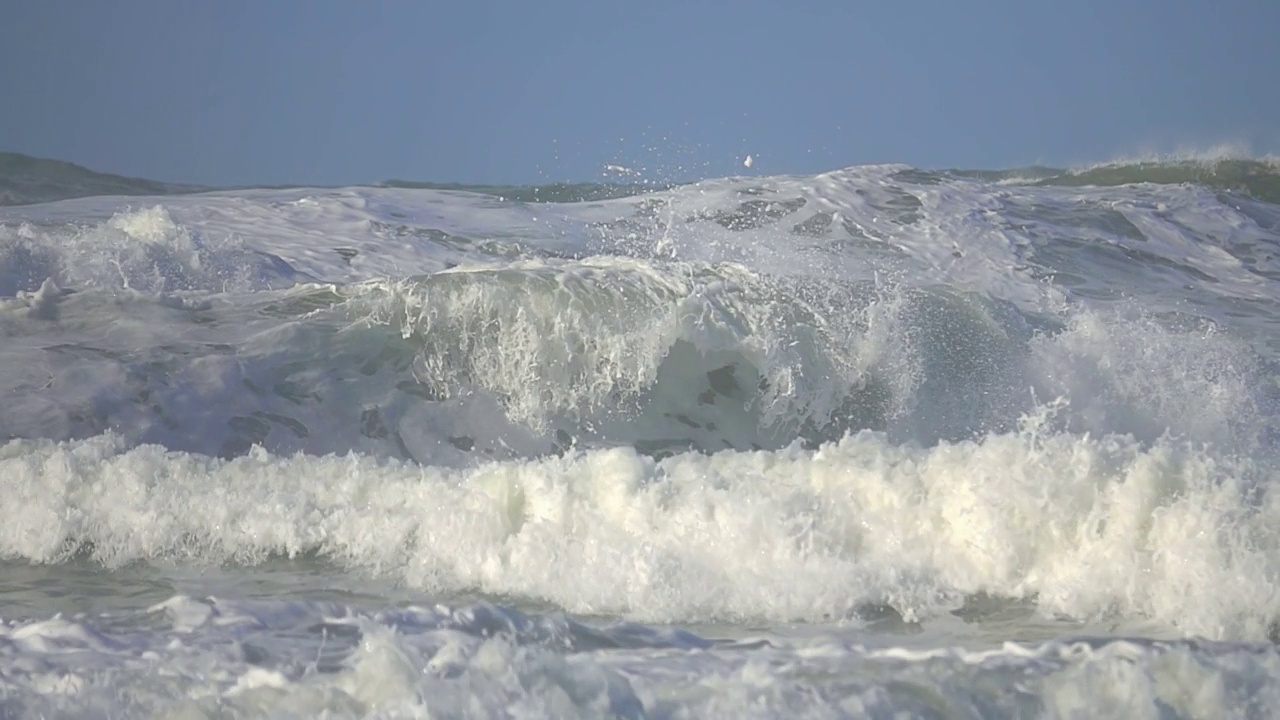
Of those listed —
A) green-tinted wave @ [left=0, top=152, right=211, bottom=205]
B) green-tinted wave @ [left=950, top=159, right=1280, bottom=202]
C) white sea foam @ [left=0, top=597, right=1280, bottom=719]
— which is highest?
green-tinted wave @ [left=950, top=159, right=1280, bottom=202]

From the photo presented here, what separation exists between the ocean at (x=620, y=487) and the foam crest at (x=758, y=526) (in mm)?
17

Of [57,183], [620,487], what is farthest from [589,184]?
[620,487]

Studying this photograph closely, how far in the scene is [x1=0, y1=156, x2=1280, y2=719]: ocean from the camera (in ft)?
11.3

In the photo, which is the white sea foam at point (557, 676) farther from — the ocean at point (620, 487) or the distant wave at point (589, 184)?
the distant wave at point (589, 184)

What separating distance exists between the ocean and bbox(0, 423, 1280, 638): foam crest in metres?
0.02

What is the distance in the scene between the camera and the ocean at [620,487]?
343 centimetres

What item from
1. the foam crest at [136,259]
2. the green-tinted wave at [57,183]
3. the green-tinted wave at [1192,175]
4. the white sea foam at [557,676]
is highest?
the green-tinted wave at [1192,175]

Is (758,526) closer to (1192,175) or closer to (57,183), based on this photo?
(1192,175)

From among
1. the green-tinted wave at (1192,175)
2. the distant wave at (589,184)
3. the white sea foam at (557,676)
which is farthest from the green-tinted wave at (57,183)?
the white sea foam at (557,676)

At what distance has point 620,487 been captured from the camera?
5676mm

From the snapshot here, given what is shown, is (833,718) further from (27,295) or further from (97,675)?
(27,295)

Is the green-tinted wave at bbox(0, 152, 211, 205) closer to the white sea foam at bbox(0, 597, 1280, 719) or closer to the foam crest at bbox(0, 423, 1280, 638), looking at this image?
the foam crest at bbox(0, 423, 1280, 638)

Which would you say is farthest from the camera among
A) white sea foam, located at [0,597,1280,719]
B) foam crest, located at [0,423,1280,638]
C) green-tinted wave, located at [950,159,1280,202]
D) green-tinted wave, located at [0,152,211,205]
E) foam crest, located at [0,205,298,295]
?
green-tinted wave, located at [950,159,1280,202]

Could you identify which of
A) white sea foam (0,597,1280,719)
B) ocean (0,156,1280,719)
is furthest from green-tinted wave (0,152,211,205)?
white sea foam (0,597,1280,719)
